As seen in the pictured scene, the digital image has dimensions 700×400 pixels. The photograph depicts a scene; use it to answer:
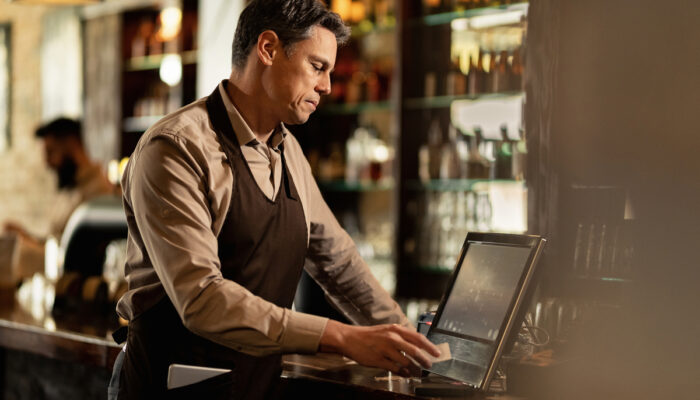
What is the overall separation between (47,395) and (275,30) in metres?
1.56

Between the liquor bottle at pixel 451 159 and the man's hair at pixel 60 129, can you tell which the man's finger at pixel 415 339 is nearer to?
the liquor bottle at pixel 451 159

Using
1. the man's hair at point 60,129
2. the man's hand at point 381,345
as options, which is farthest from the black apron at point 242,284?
the man's hair at point 60,129

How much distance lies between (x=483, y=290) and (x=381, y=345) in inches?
11.2

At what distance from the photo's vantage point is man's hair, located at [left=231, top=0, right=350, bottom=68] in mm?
1674

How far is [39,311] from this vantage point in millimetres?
2998

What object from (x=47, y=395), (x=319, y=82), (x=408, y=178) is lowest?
(x=47, y=395)

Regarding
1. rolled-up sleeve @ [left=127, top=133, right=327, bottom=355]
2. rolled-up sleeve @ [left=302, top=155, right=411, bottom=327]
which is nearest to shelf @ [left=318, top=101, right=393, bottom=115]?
rolled-up sleeve @ [left=302, top=155, right=411, bottom=327]

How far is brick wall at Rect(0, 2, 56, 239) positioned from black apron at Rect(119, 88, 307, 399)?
586 cm

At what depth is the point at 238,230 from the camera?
1.62m

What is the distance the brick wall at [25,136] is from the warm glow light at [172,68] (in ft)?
5.80

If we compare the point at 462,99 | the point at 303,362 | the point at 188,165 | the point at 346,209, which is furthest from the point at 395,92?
the point at 188,165

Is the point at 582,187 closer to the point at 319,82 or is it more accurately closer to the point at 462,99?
the point at 319,82

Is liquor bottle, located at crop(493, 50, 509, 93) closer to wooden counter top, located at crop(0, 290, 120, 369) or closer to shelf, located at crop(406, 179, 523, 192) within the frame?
shelf, located at crop(406, 179, 523, 192)

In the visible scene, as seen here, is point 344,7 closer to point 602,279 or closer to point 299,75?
point 299,75
